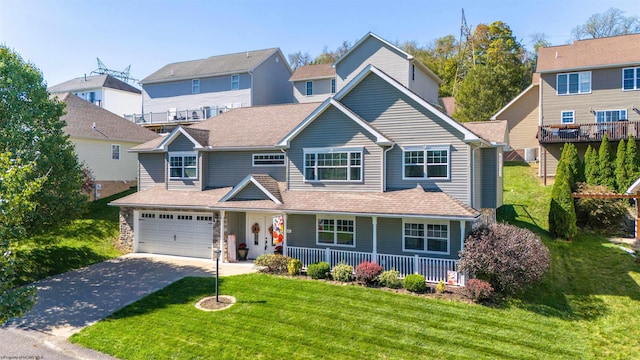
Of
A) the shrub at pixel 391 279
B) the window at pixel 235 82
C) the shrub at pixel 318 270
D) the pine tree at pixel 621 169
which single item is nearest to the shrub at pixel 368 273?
the shrub at pixel 391 279

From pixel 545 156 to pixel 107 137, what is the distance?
30799mm

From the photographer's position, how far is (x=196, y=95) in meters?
40.2

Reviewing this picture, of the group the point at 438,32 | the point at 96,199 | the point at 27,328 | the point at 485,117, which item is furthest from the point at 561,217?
the point at 438,32

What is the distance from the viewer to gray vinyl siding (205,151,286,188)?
20359 millimetres

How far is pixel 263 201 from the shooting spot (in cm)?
1822

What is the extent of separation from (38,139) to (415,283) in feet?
Answer: 54.2

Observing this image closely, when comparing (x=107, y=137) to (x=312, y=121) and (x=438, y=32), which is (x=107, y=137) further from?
(x=438, y=32)

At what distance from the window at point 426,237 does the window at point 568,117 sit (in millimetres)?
19936

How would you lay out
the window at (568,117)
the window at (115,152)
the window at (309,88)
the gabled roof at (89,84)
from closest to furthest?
the window at (568,117) < the window at (115,152) < the window at (309,88) < the gabled roof at (89,84)

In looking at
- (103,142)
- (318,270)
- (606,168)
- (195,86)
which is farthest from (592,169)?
(195,86)

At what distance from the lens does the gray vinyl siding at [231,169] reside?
20.4 meters

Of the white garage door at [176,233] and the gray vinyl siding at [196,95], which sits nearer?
the white garage door at [176,233]

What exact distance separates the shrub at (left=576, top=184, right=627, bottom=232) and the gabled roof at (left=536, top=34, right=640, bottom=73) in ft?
38.4

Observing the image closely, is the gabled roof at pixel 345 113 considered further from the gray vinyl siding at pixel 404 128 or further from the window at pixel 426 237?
the window at pixel 426 237
